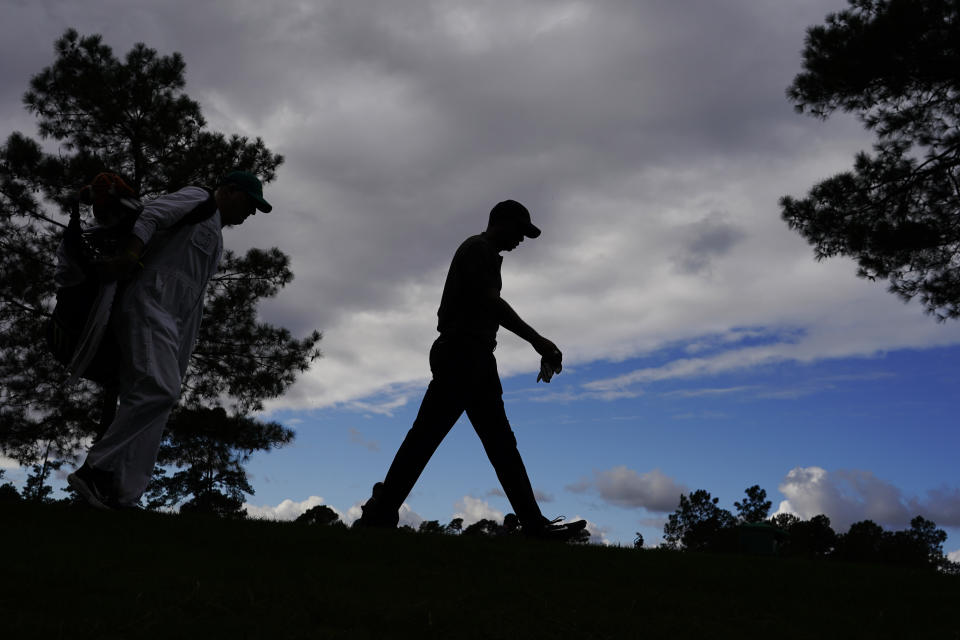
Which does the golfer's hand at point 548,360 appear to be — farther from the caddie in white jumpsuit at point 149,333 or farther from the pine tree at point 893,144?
the pine tree at point 893,144

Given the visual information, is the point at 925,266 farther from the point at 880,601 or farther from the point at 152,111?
the point at 152,111

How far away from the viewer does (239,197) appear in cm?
472

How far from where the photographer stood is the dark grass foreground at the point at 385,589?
2471mm

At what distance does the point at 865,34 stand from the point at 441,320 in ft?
29.1

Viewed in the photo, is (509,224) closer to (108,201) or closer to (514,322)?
(514,322)

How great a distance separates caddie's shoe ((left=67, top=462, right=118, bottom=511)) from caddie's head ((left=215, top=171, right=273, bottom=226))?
1.56 meters

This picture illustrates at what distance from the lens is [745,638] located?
282 cm

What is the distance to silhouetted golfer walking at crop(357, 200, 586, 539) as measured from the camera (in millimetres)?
4996

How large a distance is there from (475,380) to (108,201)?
234 centimetres

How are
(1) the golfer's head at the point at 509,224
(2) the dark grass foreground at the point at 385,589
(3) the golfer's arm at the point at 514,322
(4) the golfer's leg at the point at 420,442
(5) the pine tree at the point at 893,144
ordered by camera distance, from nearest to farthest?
(2) the dark grass foreground at the point at 385,589, (4) the golfer's leg at the point at 420,442, (3) the golfer's arm at the point at 514,322, (1) the golfer's head at the point at 509,224, (5) the pine tree at the point at 893,144

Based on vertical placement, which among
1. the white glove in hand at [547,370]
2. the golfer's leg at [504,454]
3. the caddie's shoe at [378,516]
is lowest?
the caddie's shoe at [378,516]

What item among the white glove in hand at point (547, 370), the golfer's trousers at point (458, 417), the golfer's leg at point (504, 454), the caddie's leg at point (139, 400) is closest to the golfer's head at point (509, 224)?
the golfer's trousers at point (458, 417)

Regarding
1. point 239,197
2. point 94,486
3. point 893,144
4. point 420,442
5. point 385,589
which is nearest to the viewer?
point 385,589

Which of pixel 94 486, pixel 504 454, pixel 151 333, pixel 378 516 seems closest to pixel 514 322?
pixel 504 454
